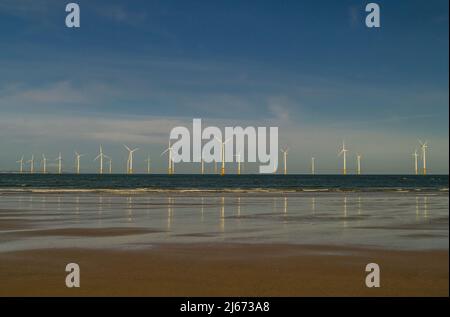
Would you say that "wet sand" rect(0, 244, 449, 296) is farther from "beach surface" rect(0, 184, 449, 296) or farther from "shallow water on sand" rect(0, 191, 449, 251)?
"shallow water on sand" rect(0, 191, 449, 251)

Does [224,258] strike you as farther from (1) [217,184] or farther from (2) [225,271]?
(1) [217,184]

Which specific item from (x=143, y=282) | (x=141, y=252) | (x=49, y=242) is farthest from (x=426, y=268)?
(x=49, y=242)

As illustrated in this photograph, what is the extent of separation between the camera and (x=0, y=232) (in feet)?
58.1

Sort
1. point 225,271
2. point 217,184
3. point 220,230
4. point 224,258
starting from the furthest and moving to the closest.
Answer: point 217,184
point 220,230
point 224,258
point 225,271

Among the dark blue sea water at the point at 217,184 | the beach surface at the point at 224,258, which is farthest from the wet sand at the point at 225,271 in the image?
the dark blue sea water at the point at 217,184

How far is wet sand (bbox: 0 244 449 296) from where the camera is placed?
8977 millimetres

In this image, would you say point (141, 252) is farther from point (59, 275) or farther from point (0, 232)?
point (0, 232)

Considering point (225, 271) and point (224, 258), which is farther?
point (224, 258)

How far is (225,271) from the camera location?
10547mm

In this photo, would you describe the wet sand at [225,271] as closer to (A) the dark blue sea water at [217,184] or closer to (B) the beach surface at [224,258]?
(B) the beach surface at [224,258]

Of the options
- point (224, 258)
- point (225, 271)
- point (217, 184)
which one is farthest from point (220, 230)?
point (217, 184)

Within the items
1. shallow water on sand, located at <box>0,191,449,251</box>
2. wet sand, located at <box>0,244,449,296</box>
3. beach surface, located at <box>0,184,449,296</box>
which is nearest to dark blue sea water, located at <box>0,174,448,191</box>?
shallow water on sand, located at <box>0,191,449,251</box>

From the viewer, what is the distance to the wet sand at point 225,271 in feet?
29.5
